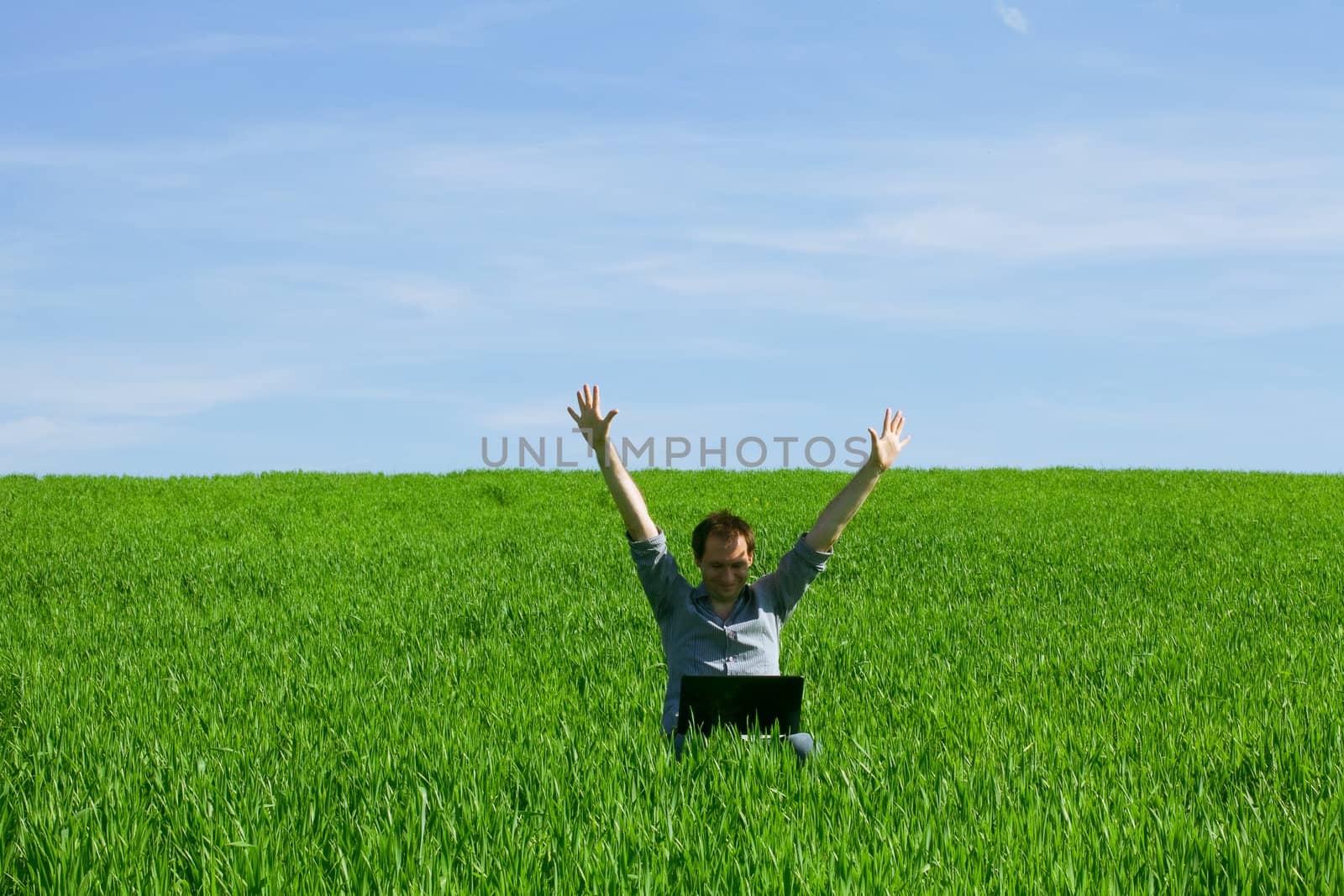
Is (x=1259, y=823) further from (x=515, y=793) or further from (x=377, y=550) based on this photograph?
(x=377, y=550)

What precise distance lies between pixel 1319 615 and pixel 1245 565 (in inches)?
151

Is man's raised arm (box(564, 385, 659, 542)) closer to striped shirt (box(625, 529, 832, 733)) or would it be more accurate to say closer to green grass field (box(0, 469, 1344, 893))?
striped shirt (box(625, 529, 832, 733))

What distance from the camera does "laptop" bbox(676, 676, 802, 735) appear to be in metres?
4.85

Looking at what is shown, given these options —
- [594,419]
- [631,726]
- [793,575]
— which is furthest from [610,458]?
[631,726]

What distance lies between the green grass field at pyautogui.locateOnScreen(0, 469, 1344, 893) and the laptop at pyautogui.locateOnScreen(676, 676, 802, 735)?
0.58 ft

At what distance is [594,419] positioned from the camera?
203 inches

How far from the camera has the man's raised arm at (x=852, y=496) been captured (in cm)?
529

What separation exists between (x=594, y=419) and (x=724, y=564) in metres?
0.89

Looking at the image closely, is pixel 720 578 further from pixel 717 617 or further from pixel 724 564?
pixel 717 617

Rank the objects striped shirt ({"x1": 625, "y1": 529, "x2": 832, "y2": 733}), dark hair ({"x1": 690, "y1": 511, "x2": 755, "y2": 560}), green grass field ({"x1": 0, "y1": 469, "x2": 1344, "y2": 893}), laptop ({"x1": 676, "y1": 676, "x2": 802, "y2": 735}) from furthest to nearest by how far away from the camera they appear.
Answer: striped shirt ({"x1": 625, "y1": 529, "x2": 832, "y2": 733}), dark hair ({"x1": 690, "y1": 511, "x2": 755, "y2": 560}), laptop ({"x1": 676, "y1": 676, "x2": 802, "y2": 735}), green grass field ({"x1": 0, "y1": 469, "x2": 1344, "y2": 893})

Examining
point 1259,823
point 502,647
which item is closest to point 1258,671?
point 1259,823

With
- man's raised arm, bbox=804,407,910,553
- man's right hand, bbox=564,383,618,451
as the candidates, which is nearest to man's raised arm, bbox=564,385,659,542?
man's right hand, bbox=564,383,618,451

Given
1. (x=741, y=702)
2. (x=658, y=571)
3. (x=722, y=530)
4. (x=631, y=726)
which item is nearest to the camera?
(x=741, y=702)

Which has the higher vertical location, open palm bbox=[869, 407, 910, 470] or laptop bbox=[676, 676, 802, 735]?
open palm bbox=[869, 407, 910, 470]
